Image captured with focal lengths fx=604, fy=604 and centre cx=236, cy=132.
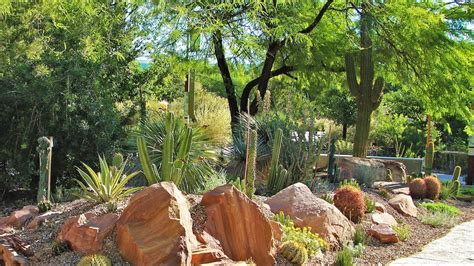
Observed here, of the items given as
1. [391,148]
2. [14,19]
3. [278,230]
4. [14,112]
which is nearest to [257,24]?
[14,19]

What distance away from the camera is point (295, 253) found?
650 centimetres

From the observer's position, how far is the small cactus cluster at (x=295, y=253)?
6484mm

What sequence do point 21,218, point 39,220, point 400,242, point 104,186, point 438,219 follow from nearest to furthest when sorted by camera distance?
point 104,186
point 39,220
point 21,218
point 400,242
point 438,219

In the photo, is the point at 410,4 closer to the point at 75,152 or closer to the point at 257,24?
the point at 257,24

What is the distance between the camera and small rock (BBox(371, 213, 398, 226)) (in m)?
9.31

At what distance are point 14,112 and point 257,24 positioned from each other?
7.21 metres

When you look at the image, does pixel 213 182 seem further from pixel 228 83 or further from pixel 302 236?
pixel 228 83

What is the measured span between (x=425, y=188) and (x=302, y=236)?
7111 millimetres

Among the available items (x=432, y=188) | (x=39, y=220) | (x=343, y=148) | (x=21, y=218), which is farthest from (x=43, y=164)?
(x=343, y=148)

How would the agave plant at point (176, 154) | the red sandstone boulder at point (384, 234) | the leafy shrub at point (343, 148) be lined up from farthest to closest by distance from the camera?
the leafy shrub at point (343, 148) < the red sandstone boulder at point (384, 234) < the agave plant at point (176, 154)

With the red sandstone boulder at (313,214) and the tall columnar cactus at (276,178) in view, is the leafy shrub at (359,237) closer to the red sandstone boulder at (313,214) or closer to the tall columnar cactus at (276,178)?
the red sandstone boulder at (313,214)

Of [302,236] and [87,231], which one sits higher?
[87,231]

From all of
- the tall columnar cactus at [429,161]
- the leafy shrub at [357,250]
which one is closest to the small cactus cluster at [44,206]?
the leafy shrub at [357,250]

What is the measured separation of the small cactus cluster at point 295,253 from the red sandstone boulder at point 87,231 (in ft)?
6.08
